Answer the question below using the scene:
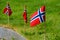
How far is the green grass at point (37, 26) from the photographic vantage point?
44.8ft

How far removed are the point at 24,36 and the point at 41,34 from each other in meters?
0.86

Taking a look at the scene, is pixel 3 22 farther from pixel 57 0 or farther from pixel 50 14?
pixel 57 0

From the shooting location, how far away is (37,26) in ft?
48.8

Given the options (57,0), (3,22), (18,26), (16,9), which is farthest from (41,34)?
(57,0)

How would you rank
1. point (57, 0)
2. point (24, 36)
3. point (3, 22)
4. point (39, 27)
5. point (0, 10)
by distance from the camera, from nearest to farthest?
point (24, 36) → point (39, 27) → point (3, 22) → point (0, 10) → point (57, 0)

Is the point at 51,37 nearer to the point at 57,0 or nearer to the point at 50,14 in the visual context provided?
the point at 50,14

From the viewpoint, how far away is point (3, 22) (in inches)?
621

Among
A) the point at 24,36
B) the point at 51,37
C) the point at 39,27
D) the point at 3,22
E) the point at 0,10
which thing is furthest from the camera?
the point at 0,10

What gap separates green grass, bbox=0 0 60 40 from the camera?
538 inches

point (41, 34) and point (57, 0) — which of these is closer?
point (41, 34)

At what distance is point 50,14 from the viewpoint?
54.9 ft

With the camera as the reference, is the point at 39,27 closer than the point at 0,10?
Yes

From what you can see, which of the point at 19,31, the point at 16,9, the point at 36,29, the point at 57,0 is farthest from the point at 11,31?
the point at 57,0

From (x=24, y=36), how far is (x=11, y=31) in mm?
916
